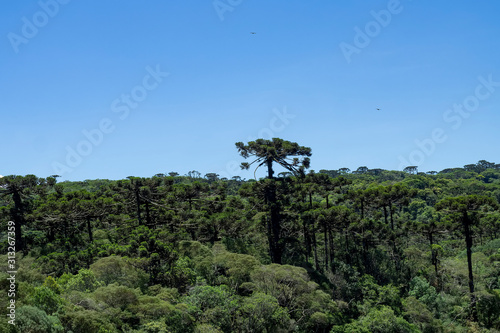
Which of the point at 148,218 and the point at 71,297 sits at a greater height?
the point at 148,218

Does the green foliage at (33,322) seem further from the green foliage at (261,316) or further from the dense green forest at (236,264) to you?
the green foliage at (261,316)

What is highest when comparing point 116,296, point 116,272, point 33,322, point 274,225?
point 274,225

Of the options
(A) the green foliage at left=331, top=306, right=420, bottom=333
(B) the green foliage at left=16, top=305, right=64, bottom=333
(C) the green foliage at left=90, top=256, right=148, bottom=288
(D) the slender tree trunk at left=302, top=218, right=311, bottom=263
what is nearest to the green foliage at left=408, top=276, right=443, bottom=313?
(A) the green foliage at left=331, top=306, right=420, bottom=333

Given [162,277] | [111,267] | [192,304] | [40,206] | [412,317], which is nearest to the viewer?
[192,304]

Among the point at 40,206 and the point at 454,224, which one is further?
the point at 454,224

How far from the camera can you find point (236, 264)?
2597cm

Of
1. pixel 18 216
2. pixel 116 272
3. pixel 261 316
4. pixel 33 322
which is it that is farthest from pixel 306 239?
pixel 33 322

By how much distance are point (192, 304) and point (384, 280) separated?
21.6 metres

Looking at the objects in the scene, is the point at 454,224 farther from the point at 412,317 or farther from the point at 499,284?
the point at 412,317

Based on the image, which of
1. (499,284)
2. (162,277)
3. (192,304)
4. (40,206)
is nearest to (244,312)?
(192,304)

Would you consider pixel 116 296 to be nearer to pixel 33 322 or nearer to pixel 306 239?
pixel 33 322

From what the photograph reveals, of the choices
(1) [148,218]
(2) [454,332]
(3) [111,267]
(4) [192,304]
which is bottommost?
(2) [454,332]

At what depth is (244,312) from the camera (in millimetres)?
22047

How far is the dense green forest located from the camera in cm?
1984
